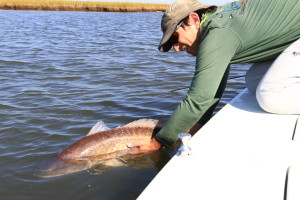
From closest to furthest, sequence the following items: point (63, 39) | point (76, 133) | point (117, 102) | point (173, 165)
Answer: point (173, 165)
point (76, 133)
point (117, 102)
point (63, 39)

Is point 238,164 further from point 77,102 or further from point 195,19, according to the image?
point 77,102

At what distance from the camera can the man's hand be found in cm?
334

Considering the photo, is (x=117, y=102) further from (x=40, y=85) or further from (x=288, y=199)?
(x=288, y=199)

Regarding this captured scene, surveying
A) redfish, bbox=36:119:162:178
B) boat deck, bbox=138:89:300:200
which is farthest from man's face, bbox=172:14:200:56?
redfish, bbox=36:119:162:178

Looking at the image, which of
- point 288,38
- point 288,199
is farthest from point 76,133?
point 288,199

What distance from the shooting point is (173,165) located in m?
2.02

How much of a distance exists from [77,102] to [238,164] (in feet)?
13.0

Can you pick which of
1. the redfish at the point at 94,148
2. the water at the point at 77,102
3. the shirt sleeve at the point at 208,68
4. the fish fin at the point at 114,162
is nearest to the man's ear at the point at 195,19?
the shirt sleeve at the point at 208,68

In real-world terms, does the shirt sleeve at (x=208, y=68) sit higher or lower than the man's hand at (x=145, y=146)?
higher

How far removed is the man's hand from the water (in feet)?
0.39

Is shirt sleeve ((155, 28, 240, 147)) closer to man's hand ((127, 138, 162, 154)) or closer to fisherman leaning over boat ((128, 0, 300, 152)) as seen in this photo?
fisherman leaning over boat ((128, 0, 300, 152))

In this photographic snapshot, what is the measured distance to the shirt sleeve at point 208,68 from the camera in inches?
96.6

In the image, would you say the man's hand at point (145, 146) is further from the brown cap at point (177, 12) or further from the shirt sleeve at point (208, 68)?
the brown cap at point (177, 12)

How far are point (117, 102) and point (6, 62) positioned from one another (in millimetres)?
4088
